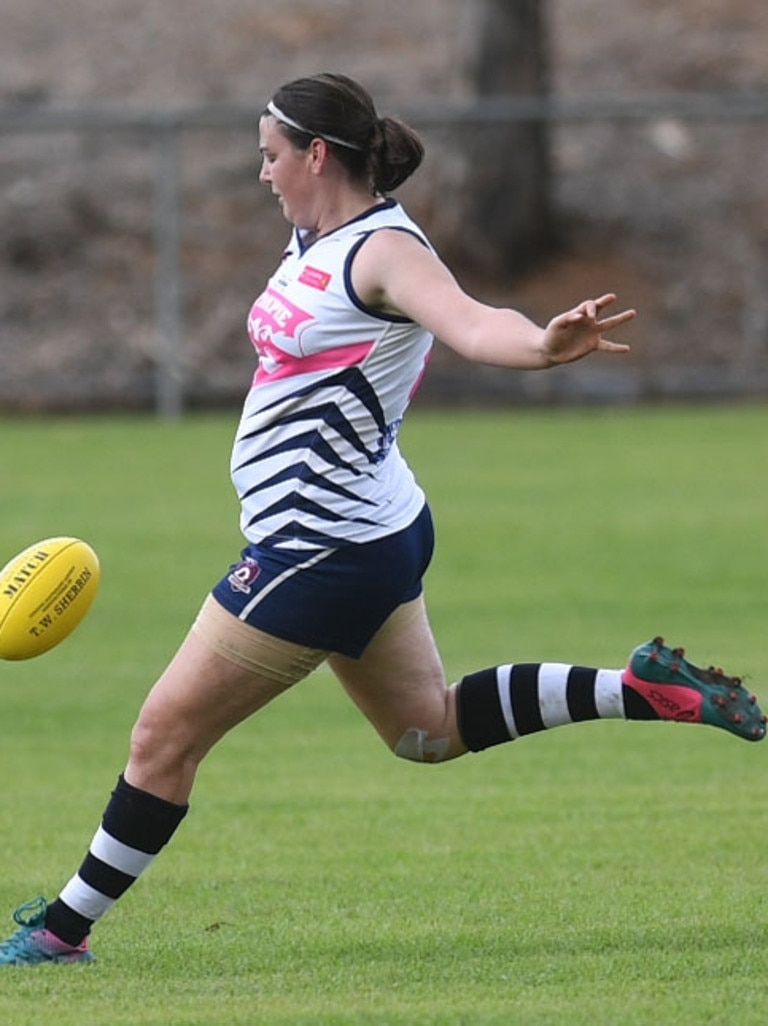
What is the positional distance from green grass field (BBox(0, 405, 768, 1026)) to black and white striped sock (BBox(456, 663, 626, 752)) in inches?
20.7

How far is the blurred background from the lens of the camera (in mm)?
25312

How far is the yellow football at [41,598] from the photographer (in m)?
6.18

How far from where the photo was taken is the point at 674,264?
1048 inches

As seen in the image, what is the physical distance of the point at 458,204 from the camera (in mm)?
26625

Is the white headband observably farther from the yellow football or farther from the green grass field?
the green grass field

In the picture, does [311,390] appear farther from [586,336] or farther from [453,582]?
[453,582]

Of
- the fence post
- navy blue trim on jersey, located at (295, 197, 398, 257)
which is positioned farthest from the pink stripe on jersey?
the fence post

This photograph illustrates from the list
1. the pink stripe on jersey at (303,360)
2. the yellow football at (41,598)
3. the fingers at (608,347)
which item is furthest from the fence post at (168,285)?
the fingers at (608,347)

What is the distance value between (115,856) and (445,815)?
8.33ft

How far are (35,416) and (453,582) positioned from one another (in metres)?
11.6

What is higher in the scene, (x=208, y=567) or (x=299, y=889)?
(x=299, y=889)

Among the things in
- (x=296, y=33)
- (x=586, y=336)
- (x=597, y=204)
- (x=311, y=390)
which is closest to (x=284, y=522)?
(x=311, y=390)

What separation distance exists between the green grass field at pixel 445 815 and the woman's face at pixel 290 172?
1909 mm

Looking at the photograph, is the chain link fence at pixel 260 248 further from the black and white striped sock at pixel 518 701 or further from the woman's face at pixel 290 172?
the woman's face at pixel 290 172
